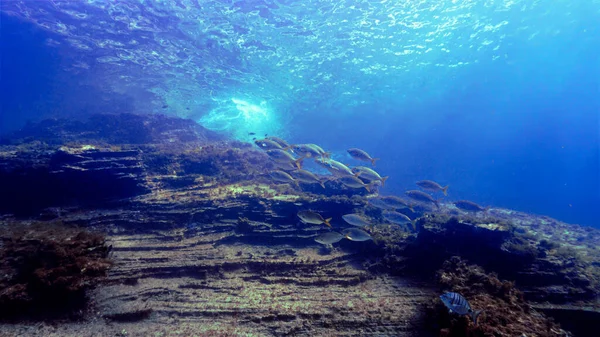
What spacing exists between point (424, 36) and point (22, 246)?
30.5m

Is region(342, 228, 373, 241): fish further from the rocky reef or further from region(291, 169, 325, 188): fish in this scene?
region(291, 169, 325, 188): fish

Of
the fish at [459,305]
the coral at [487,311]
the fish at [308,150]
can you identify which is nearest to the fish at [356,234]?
the coral at [487,311]

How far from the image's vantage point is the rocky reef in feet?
15.3

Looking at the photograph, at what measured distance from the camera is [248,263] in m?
7.07

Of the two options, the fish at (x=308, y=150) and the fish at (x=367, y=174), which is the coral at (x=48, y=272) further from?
the fish at (x=367, y=174)

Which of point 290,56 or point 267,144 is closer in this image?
point 267,144

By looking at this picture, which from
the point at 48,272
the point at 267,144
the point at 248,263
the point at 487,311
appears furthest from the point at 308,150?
the point at 48,272

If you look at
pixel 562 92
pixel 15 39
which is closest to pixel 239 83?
pixel 15 39

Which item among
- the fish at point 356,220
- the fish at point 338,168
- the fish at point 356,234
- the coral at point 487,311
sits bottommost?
the coral at point 487,311

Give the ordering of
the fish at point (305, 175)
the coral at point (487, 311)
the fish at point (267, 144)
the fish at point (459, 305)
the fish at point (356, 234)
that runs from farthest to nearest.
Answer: the fish at point (267, 144), the fish at point (305, 175), the fish at point (356, 234), the coral at point (487, 311), the fish at point (459, 305)

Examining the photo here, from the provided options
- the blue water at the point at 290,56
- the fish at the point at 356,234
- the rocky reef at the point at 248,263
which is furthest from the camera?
the blue water at the point at 290,56

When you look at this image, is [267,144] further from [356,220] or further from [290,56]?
[290,56]

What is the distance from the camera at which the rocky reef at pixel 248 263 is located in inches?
184

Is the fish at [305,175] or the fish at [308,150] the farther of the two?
the fish at [308,150]
